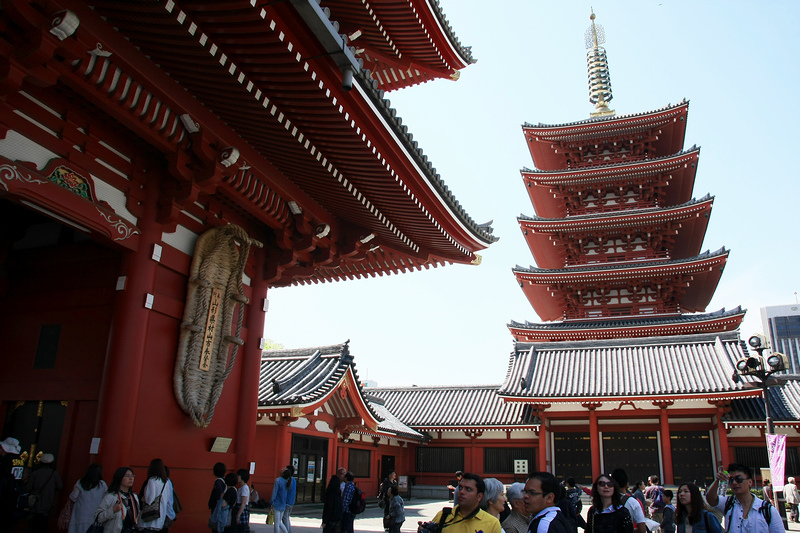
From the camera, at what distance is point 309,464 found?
16453 mm

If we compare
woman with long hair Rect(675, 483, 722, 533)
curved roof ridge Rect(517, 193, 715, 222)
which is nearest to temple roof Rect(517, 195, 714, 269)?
curved roof ridge Rect(517, 193, 715, 222)

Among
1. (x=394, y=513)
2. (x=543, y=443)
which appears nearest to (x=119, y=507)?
(x=394, y=513)

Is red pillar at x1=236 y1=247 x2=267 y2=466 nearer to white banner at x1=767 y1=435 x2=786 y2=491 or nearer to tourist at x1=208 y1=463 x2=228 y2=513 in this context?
tourist at x1=208 y1=463 x2=228 y2=513

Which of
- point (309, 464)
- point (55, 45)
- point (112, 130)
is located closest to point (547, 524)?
point (55, 45)

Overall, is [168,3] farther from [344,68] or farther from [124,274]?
[124,274]

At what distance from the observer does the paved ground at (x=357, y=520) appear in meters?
12.4

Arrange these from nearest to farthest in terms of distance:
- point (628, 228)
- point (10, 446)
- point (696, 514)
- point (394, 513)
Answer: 1. point (696, 514)
2. point (10, 446)
3. point (394, 513)
4. point (628, 228)

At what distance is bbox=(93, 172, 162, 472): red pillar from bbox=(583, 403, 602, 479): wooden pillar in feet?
55.3

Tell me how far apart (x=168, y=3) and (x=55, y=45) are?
1.03m

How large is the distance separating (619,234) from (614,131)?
526cm

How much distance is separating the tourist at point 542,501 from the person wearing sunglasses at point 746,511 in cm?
218

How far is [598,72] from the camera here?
107ft

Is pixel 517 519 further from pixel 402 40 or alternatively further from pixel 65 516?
pixel 402 40

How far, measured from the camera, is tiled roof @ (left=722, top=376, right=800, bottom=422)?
A: 18.6m
